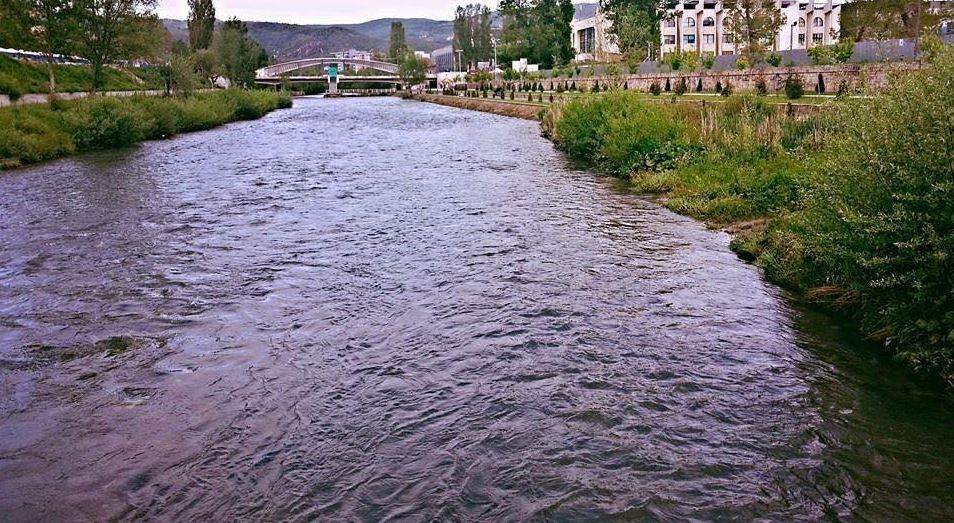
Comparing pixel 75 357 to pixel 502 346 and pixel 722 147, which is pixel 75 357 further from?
pixel 722 147

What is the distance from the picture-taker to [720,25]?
338ft

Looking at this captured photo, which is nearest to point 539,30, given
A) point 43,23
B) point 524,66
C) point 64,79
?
point 524,66

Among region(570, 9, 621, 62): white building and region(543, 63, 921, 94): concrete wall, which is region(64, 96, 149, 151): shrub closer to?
region(543, 63, 921, 94): concrete wall

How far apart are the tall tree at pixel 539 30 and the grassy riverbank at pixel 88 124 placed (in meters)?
73.1

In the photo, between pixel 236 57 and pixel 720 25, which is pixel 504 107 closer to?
pixel 720 25

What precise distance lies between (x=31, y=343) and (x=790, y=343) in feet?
32.9

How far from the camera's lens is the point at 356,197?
2186cm

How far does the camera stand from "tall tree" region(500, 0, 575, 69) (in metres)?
116

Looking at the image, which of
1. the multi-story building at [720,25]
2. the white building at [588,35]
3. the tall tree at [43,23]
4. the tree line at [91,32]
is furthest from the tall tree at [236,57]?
the multi-story building at [720,25]

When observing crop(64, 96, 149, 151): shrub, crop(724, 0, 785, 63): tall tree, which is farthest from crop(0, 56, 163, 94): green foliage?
crop(724, 0, 785, 63): tall tree

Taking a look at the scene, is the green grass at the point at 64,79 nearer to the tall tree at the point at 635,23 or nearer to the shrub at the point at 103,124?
the shrub at the point at 103,124

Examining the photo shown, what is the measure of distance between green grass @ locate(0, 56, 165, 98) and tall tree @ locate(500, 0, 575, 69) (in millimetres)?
62598

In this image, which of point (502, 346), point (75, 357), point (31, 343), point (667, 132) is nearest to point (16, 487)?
point (75, 357)

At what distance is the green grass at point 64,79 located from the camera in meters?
46.9
